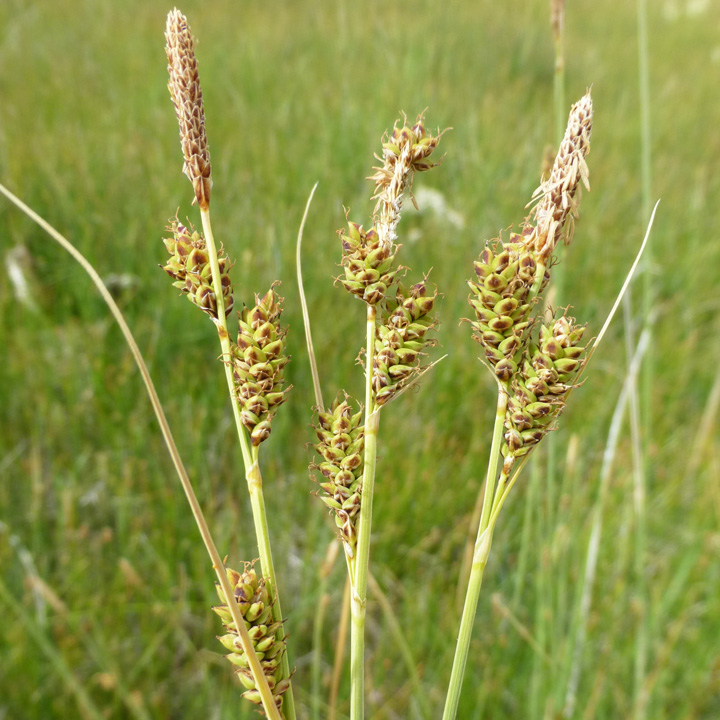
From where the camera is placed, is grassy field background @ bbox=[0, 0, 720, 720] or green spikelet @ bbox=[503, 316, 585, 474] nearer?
green spikelet @ bbox=[503, 316, 585, 474]

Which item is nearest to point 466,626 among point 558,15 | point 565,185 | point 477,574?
point 477,574

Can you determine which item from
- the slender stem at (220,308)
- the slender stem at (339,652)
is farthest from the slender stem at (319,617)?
the slender stem at (220,308)

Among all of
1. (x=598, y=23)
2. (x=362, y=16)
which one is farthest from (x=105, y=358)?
(x=598, y=23)

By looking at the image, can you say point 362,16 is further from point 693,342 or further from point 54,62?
Result: point 693,342

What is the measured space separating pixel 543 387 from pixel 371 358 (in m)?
0.09

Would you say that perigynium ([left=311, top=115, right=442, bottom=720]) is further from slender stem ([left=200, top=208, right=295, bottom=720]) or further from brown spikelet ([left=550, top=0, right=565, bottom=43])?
brown spikelet ([left=550, top=0, right=565, bottom=43])

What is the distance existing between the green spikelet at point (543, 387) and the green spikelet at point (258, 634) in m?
0.16

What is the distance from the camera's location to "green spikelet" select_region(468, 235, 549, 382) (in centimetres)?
33

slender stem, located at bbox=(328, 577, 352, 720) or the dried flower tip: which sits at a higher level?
the dried flower tip

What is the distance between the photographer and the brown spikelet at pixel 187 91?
1.01 feet

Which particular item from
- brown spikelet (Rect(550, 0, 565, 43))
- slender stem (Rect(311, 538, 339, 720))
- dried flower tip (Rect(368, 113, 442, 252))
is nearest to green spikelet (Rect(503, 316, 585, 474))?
→ dried flower tip (Rect(368, 113, 442, 252))

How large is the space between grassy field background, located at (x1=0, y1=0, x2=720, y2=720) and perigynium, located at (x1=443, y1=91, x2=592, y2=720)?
0.36 metres

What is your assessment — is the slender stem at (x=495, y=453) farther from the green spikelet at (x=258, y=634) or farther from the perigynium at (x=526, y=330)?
the green spikelet at (x=258, y=634)

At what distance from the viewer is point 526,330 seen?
0.34m
